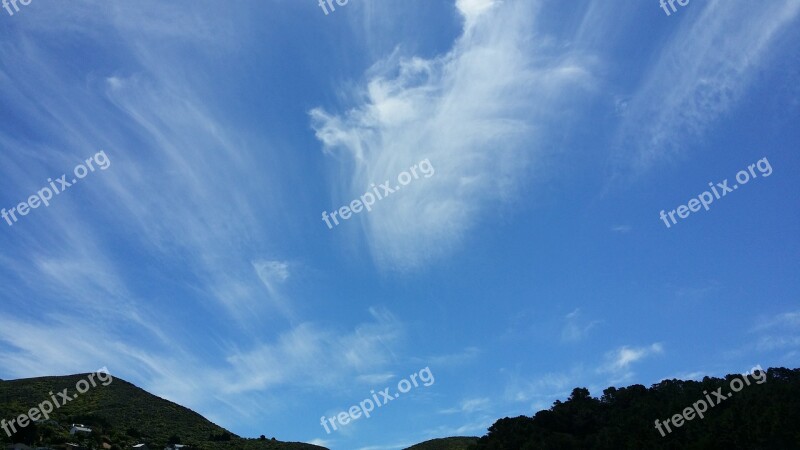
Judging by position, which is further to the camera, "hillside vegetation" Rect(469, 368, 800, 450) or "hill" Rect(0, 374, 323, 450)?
"hill" Rect(0, 374, 323, 450)

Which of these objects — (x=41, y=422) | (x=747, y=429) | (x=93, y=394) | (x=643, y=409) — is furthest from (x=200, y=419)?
(x=747, y=429)

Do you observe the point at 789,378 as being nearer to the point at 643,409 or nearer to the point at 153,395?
the point at 643,409

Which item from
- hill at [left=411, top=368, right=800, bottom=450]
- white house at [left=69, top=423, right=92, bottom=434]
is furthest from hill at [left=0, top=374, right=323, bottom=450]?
hill at [left=411, top=368, right=800, bottom=450]

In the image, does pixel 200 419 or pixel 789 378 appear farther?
pixel 200 419

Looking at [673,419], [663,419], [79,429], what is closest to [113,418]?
[79,429]

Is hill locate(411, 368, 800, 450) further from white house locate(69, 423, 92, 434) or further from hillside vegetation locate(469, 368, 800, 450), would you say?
white house locate(69, 423, 92, 434)

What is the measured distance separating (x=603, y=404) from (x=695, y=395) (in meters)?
11.9

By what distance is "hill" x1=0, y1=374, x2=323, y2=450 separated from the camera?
71375 millimetres

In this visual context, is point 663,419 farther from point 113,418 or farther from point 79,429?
point 113,418

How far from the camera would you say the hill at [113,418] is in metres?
71.4

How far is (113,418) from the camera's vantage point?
3607 inches

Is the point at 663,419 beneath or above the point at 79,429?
beneath

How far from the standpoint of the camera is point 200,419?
112 m

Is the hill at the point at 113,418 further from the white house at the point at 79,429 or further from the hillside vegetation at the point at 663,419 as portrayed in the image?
the hillside vegetation at the point at 663,419
